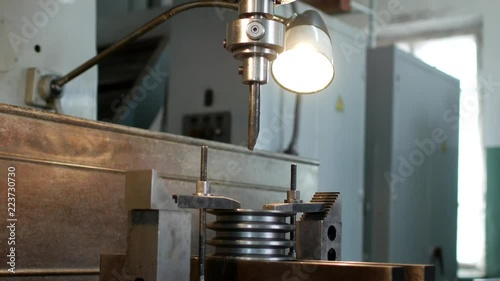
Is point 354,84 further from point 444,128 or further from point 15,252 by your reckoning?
point 15,252

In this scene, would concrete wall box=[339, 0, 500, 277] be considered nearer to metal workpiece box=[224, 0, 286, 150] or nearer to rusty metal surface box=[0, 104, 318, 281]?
rusty metal surface box=[0, 104, 318, 281]

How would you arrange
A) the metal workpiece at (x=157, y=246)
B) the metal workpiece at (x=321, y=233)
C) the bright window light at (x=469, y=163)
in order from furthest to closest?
1. the bright window light at (x=469, y=163)
2. the metal workpiece at (x=321, y=233)
3. the metal workpiece at (x=157, y=246)

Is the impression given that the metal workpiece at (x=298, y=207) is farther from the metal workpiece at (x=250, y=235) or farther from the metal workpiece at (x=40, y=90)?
the metal workpiece at (x=40, y=90)

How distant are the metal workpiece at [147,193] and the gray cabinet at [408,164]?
5.00 feet

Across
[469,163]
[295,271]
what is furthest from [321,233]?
[469,163]

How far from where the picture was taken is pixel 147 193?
79 centimetres

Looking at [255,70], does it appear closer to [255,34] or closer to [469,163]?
[255,34]

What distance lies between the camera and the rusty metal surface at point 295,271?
0.78 meters

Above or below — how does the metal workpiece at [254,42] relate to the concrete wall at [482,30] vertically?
below

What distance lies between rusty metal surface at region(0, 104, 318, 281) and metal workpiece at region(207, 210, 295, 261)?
28 centimetres

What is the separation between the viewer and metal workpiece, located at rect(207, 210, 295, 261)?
35.4 inches

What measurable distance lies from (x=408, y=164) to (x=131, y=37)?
1.30 metres

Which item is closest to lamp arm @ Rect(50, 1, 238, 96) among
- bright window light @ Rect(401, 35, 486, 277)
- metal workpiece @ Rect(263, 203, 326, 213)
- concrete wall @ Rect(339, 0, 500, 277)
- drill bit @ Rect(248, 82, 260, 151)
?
drill bit @ Rect(248, 82, 260, 151)

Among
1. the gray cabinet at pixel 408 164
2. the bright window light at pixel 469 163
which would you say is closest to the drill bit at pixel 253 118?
the gray cabinet at pixel 408 164
